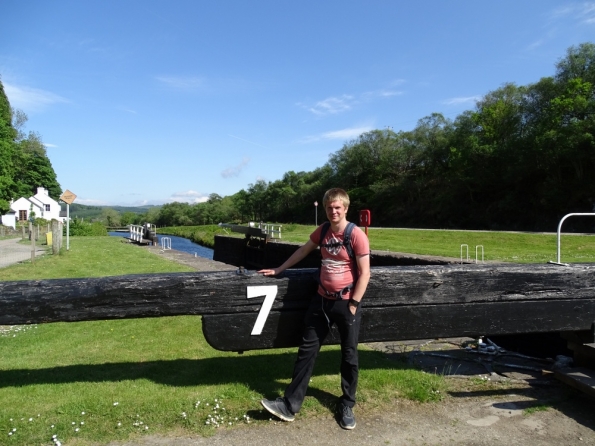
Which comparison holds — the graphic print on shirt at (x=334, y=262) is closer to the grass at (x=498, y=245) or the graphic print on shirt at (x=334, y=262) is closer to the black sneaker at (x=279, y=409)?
the black sneaker at (x=279, y=409)

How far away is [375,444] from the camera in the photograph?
118 inches

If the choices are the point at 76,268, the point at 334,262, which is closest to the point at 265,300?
the point at 334,262

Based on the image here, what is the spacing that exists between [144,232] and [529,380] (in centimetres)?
3926

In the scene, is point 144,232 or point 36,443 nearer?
point 36,443

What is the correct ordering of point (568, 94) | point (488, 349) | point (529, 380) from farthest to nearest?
point (568, 94), point (488, 349), point (529, 380)

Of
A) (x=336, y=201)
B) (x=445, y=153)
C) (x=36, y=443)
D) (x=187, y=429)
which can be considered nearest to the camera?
(x=36, y=443)

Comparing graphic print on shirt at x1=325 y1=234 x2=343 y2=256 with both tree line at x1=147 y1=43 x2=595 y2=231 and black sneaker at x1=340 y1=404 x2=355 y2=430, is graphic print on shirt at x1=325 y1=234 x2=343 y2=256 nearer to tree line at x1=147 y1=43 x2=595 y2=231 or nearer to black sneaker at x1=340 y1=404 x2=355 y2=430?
black sneaker at x1=340 y1=404 x2=355 y2=430

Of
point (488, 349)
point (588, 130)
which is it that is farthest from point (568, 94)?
point (488, 349)

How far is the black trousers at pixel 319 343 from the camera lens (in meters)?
3.28

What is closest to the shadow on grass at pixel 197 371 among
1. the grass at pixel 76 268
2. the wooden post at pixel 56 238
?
the grass at pixel 76 268

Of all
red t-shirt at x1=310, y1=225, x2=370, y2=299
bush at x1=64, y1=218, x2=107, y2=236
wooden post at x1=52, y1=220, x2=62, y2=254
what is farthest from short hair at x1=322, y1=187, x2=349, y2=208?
bush at x1=64, y1=218, x2=107, y2=236

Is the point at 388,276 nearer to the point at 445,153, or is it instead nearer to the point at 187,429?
the point at 187,429

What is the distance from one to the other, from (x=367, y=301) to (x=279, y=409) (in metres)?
1.09

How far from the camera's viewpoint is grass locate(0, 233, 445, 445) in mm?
3127
